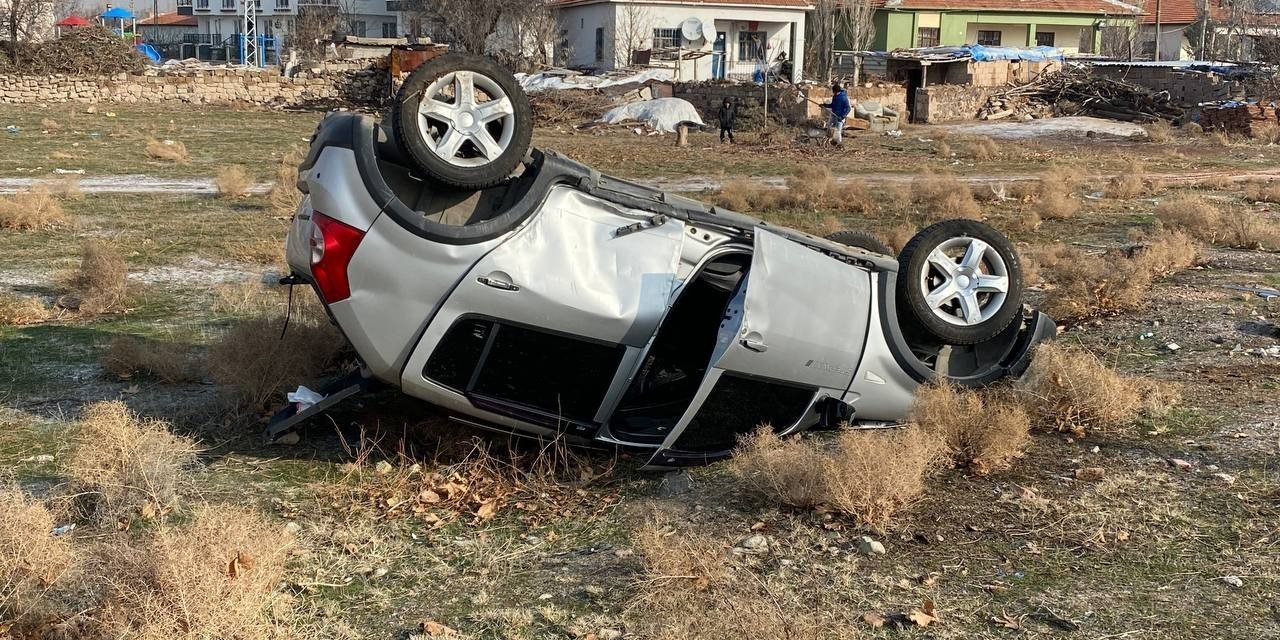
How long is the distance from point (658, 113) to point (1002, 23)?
3332cm

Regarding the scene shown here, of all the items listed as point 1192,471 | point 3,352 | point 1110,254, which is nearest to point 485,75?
point 1192,471

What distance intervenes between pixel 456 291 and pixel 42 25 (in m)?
54.9

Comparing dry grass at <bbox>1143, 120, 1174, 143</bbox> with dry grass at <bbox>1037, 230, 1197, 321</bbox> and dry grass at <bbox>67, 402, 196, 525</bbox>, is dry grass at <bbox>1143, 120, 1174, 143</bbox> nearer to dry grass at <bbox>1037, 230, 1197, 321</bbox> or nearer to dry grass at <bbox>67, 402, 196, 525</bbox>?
dry grass at <bbox>1037, 230, 1197, 321</bbox>

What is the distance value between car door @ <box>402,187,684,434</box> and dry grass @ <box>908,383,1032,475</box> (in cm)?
151

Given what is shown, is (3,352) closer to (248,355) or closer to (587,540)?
(248,355)

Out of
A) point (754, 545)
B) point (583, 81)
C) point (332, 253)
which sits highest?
point (583, 81)

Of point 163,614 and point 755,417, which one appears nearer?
point 163,614

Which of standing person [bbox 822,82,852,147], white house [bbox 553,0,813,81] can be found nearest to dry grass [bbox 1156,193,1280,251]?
standing person [bbox 822,82,852,147]

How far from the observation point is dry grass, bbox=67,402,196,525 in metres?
5.21

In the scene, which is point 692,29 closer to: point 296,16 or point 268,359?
point 296,16

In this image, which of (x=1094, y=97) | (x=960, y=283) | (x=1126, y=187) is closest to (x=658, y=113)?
(x=1094, y=97)

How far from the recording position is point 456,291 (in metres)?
5.14

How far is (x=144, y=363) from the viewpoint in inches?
293

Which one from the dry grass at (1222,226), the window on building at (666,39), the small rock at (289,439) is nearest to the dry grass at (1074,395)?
the small rock at (289,439)
